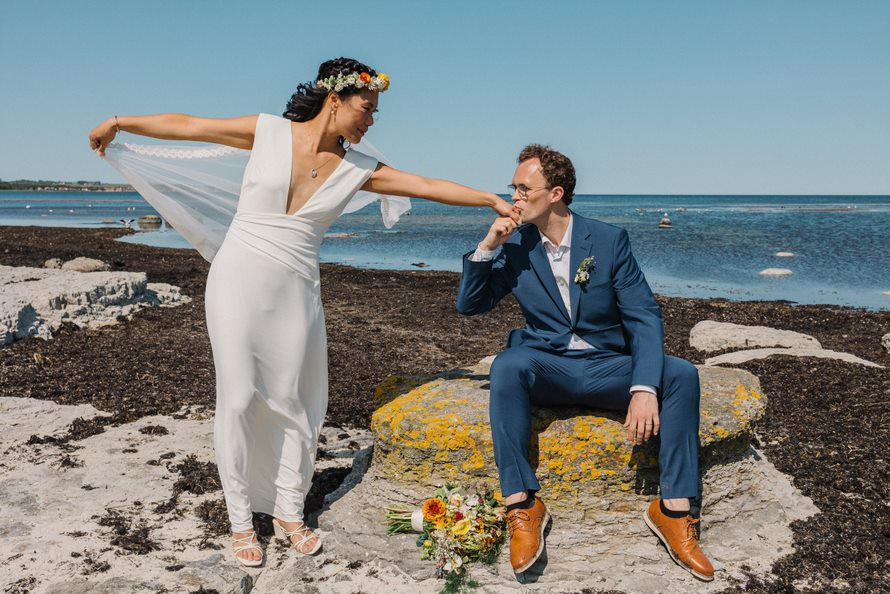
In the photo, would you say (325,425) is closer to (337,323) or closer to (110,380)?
(110,380)

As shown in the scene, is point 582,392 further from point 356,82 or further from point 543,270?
point 356,82

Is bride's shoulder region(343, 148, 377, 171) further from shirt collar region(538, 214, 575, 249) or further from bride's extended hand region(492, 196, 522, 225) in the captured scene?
shirt collar region(538, 214, 575, 249)

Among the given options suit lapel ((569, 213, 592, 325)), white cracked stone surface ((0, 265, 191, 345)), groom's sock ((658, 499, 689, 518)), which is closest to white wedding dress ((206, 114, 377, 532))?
suit lapel ((569, 213, 592, 325))

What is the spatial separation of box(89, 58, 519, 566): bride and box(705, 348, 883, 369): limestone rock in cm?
625

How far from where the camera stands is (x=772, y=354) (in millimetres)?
9664

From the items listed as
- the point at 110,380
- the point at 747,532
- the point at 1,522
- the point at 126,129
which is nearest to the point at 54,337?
the point at 110,380

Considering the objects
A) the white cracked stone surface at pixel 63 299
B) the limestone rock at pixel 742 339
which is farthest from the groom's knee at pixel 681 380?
the white cracked stone surface at pixel 63 299

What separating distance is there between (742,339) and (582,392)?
7505mm

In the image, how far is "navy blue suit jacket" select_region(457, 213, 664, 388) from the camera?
462 centimetres

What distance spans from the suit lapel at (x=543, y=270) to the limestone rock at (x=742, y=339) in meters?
7.03

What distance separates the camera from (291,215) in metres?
4.54

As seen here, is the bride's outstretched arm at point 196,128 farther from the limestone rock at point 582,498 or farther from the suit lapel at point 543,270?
the limestone rock at point 582,498

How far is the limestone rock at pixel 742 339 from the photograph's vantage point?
1094cm

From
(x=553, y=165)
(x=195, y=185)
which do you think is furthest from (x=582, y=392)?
(x=195, y=185)
